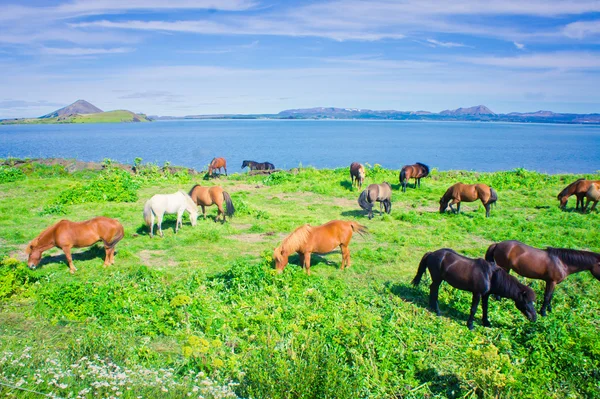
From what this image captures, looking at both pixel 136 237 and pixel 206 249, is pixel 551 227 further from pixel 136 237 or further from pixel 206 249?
pixel 136 237

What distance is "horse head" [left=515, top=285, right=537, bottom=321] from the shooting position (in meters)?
7.69

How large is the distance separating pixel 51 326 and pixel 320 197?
14721 mm

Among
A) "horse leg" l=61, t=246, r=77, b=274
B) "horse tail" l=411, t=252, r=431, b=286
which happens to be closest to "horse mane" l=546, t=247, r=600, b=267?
"horse tail" l=411, t=252, r=431, b=286

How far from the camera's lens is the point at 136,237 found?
13.5 metres

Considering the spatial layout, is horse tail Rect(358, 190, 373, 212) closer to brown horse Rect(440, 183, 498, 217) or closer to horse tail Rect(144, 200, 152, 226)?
brown horse Rect(440, 183, 498, 217)

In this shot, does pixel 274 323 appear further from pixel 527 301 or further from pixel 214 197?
pixel 214 197

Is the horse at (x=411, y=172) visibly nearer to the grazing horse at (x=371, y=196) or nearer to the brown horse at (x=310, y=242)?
the grazing horse at (x=371, y=196)

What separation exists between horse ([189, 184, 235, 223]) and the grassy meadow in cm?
73

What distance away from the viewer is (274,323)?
7.49 metres

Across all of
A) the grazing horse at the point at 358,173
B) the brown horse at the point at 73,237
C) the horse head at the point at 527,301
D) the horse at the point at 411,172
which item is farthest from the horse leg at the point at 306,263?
the horse at the point at 411,172

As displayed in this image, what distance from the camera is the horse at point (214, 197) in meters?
15.4

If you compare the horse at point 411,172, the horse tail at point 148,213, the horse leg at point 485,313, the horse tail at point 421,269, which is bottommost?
the horse leg at point 485,313

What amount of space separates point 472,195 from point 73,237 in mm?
14285

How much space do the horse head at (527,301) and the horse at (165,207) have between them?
10578 millimetres
